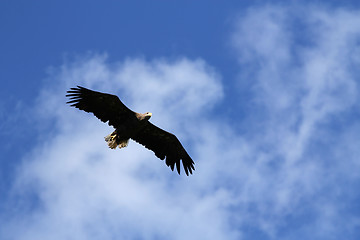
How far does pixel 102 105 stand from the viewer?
2506 centimetres

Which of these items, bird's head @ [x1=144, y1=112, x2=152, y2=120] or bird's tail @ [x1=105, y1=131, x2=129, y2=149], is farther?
bird's tail @ [x1=105, y1=131, x2=129, y2=149]

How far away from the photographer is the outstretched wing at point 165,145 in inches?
1035

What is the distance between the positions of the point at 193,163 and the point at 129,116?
3714 millimetres

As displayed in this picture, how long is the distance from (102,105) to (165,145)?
3255 millimetres

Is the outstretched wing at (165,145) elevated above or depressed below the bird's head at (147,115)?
above

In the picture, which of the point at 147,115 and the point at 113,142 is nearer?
the point at 147,115

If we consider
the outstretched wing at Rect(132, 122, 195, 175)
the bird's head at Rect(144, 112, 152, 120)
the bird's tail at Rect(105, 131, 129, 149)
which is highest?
the outstretched wing at Rect(132, 122, 195, 175)

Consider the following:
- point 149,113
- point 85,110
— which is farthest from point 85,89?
point 149,113

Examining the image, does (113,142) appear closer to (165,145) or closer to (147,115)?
(147,115)

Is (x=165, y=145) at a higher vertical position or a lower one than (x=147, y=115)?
higher

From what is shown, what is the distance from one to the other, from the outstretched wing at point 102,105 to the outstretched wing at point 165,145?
121 centimetres

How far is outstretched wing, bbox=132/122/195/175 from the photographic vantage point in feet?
86.3

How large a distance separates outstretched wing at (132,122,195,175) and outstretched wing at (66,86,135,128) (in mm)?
1213

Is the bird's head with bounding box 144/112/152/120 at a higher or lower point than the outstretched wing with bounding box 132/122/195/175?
A: lower
